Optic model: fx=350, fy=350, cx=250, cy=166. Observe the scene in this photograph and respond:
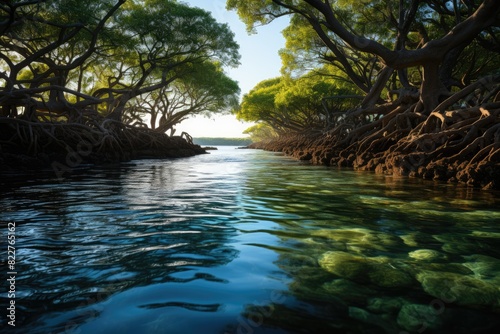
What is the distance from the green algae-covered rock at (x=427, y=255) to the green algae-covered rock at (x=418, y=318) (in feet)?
2.56

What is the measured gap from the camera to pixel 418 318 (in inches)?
66.7

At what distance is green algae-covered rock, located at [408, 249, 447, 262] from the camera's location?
2.51 meters

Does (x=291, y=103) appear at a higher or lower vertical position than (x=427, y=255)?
higher

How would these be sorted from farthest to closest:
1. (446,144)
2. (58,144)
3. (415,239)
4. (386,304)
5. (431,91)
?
(58,144) → (431,91) → (446,144) → (415,239) → (386,304)

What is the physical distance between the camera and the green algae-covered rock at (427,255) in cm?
251

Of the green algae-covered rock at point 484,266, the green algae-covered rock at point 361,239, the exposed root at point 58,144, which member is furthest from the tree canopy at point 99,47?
the green algae-covered rock at point 484,266

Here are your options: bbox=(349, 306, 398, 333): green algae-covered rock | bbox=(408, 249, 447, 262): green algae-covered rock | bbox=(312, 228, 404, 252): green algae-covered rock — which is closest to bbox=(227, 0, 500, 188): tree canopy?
bbox=(312, 228, 404, 252): green algae-covered rock

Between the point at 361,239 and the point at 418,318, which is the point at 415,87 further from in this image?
the point at 418,318

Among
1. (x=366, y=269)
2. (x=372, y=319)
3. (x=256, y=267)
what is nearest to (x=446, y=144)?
(x=366, y=269)

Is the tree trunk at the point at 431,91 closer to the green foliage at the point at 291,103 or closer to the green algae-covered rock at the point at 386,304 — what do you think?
the green algae-covered rock at the point at 386,304

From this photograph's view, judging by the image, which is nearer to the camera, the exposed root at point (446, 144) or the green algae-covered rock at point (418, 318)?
the green algae-covered rock at point (418, 318)

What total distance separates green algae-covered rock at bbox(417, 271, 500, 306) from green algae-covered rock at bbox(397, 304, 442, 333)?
0.64 feet

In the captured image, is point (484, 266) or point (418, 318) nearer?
point (418, 318)

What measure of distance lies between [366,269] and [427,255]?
0.61 meters
